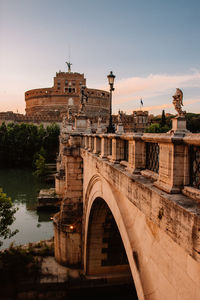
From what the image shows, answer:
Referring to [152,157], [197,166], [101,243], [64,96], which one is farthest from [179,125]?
[64,96]

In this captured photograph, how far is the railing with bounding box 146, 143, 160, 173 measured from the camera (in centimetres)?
406

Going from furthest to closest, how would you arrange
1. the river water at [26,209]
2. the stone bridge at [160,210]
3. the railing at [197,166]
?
the river water at [26,209] → the railing at [197,166] → the stone bridge at [160,210]

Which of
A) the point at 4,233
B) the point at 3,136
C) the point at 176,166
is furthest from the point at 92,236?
the point at 3,136

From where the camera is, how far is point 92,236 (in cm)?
1141

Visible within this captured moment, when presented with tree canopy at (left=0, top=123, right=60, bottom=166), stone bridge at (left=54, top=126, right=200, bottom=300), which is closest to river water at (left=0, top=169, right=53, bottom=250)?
tree canopy at (left=0, top=123, right=60, bottom=166)

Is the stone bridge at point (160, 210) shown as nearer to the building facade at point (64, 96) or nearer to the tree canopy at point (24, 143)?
the tree canopy at point (24, 143)

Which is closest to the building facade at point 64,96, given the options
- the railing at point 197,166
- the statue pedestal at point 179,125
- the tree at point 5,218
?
the tree at point 5,218

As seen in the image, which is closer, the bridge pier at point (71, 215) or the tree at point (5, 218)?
the bridge pier at point (71, 215)

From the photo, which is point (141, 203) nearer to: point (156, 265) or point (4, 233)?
point (156, 265)

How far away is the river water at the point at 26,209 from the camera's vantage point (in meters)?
20.0

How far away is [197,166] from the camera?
2.96 meters

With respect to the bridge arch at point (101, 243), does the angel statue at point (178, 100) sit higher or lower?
higher

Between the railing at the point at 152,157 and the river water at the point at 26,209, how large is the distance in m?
12.9

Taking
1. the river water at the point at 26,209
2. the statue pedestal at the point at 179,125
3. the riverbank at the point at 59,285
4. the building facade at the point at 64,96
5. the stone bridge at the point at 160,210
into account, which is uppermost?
the building facade at the point at 64,96
